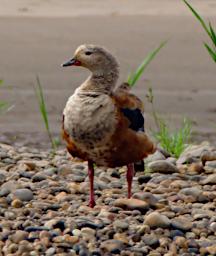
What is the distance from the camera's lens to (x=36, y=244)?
6.47 meters

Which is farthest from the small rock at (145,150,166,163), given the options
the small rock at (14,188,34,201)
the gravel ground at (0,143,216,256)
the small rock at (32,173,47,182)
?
the small rock at (14,188,34,201)

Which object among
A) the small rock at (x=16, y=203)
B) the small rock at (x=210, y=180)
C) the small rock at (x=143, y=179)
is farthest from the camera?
the small rock at (x=143, y=179)

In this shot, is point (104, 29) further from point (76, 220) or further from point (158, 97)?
point (76, 220)

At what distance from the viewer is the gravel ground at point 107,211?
6496 mm

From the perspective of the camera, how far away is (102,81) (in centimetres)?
704

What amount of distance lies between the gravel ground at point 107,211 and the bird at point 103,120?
0.92 feet

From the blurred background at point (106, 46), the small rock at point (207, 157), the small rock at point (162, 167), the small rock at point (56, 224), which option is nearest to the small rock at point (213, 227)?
the small rock at point (56, 224)

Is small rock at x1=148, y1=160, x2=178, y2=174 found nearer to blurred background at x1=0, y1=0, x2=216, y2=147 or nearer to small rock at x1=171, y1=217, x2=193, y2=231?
small rock at x1=171, y1=217, x2=193, y2=231

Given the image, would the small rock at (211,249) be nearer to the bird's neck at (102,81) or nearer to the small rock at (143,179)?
the bird's neck at (102,81)

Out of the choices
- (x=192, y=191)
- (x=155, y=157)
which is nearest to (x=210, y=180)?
(x=192, y=191)

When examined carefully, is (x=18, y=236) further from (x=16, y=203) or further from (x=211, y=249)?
(x=211, y=249)

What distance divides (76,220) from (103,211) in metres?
0.23

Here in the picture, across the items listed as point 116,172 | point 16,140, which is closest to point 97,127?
point 116,172

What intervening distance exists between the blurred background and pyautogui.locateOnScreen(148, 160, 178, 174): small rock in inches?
118
